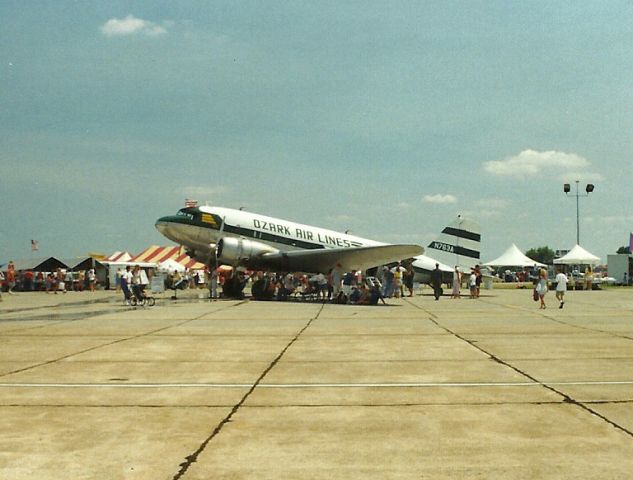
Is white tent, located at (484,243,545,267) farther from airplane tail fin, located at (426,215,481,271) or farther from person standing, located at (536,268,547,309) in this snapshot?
person standing, located at (536,268,547,309)

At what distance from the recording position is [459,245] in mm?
40344

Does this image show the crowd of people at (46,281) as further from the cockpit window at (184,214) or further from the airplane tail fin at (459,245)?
the airplane tail fin at (459,245)

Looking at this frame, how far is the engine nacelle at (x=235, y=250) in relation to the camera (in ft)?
96.4

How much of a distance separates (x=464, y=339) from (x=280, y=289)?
19.1m

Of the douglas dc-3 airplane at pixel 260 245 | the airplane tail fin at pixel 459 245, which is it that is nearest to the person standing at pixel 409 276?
the airplane tail fin at pixel 459 245

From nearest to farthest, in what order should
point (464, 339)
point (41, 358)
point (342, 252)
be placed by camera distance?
1. point (41, 358)
2. point (464, 339)
3. point (342, 252)

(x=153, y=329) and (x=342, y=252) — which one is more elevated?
(x=342, y=252)

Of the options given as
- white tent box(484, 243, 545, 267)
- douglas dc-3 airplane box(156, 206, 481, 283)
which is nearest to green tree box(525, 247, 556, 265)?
white tent box(484, 243, 545, 267)

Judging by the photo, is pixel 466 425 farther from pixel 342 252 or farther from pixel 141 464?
pixel 342 252

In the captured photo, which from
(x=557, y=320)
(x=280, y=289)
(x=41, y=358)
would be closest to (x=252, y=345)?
(x=41, y=358)

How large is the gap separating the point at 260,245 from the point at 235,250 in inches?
65.4

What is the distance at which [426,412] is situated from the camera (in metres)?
6.63

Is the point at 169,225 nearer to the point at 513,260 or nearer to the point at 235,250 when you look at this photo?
the point at 235,250

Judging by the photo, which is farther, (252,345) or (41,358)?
(252,345)
